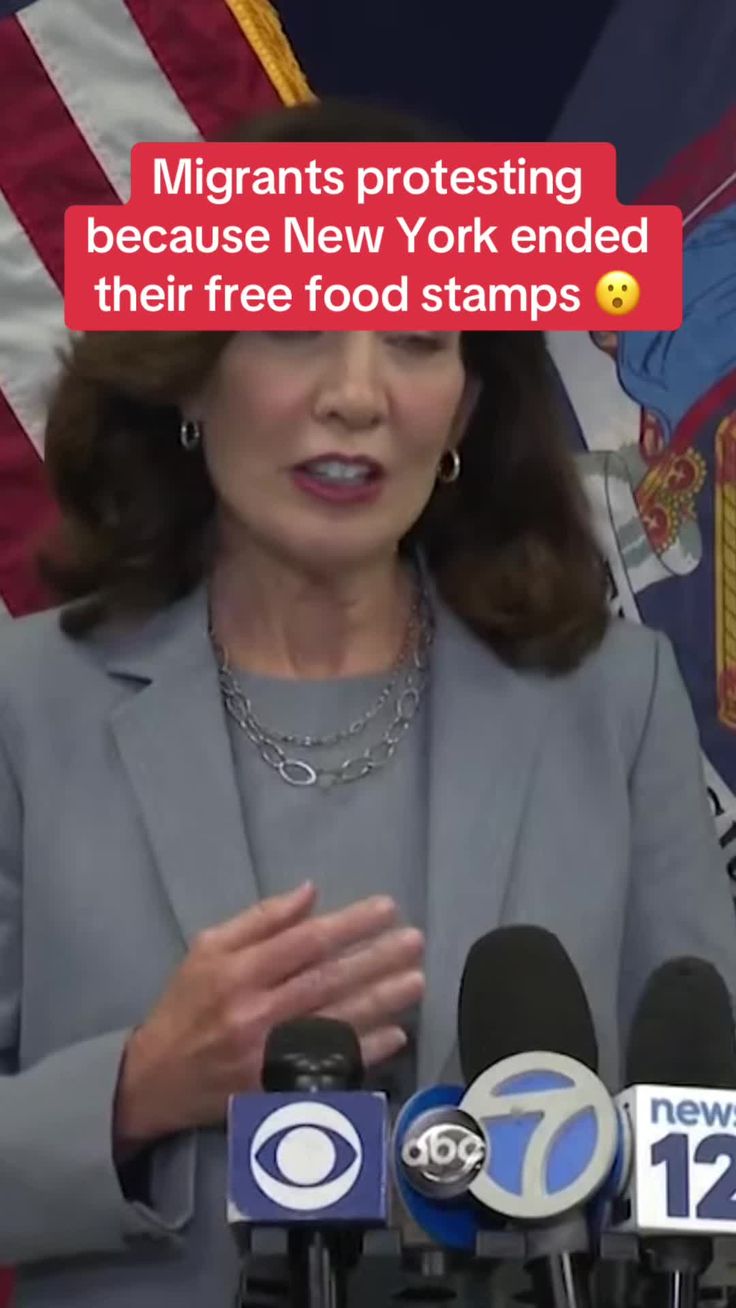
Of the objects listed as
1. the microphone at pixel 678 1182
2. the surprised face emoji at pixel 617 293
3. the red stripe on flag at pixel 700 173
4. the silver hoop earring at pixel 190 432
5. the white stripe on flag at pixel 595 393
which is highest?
the red stripe on flag at pixel 700 173

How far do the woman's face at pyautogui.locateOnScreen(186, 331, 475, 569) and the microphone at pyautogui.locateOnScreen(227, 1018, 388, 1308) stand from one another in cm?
43

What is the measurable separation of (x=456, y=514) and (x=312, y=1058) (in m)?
0.59

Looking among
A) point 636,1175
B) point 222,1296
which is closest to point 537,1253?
point 636,1175

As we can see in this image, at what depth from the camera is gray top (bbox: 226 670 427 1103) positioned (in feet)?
3.59

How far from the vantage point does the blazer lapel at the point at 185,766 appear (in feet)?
3.48

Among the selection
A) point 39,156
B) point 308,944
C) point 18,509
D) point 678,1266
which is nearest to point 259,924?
point 308,944

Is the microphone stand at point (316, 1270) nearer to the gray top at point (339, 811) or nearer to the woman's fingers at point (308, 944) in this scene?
the woman's fingers at point (308, 944)

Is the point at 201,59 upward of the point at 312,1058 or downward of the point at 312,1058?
upward

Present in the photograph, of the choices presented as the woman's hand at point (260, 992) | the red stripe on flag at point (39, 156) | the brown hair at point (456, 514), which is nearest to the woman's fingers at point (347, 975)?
the woman's hand at point (260, 992)

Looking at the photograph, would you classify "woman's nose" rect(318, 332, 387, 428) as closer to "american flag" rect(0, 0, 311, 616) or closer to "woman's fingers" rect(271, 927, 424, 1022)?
"woman's fingers" rect(271, 927, 424, 1022)

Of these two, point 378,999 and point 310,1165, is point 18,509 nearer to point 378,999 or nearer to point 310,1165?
point 378,999

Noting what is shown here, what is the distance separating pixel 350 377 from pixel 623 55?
27.3 inches

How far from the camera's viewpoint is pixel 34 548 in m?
1.27

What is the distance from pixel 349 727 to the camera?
3.79 feet
